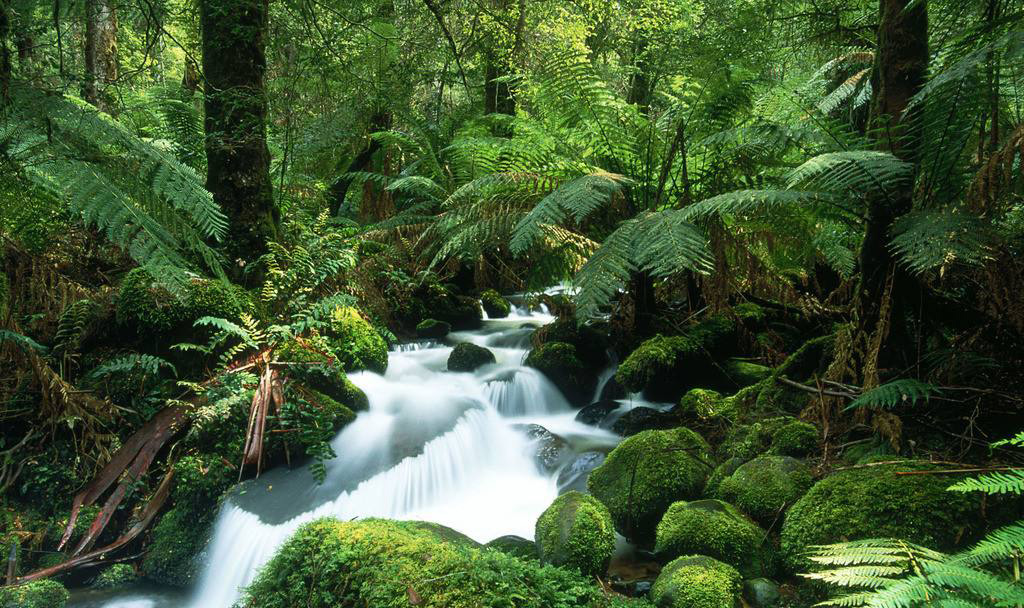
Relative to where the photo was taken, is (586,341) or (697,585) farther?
(586,341)

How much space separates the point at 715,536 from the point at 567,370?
2623 mm

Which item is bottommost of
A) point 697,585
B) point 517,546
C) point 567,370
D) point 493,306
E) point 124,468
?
point 517,546

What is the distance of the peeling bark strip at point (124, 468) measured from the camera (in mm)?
3260

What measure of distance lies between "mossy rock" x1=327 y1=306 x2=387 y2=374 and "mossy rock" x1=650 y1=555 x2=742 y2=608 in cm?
303

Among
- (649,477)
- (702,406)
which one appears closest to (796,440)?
(649,477)

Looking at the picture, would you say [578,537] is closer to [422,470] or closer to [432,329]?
[422,470]

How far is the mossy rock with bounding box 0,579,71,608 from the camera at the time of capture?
268cm

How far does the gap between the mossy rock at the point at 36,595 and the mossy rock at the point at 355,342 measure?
2.16 metres

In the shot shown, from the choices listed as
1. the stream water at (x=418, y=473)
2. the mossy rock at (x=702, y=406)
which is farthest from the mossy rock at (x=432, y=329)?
the mossy rock at (x=702, y=406)

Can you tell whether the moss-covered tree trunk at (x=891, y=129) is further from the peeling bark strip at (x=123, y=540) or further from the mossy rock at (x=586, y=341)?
the peeling bark strip at (x=123, y=540)

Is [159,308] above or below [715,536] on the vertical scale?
above

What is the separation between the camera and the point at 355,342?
4.97 meters

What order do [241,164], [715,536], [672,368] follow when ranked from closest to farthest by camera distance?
[715,536] → [241,164] → [672,368]

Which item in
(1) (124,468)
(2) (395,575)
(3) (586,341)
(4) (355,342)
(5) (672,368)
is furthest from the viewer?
(3) (586,341)
